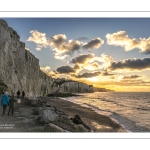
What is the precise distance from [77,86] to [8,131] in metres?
166

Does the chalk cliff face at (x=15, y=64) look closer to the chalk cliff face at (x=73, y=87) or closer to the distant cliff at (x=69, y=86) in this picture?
the distant cliff at (x=69, y=86)

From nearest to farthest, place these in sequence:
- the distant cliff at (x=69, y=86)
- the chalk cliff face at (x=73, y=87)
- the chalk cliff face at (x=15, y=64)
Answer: the chalk cliff face at (x=15, y=64) → the distant cliff at (x=69, y=86) → the chalk cliff face at (x=73, y=87)

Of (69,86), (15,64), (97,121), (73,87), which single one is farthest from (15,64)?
(73,87)

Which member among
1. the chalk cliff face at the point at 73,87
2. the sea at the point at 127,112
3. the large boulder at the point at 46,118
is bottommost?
the sea at the point at 127,112

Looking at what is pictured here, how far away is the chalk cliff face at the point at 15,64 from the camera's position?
37.8 metres

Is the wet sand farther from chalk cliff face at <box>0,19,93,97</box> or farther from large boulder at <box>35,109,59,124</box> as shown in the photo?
chalk cliff face at <box>0,19,93,97</box>

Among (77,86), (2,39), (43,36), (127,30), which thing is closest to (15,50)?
(2,39)

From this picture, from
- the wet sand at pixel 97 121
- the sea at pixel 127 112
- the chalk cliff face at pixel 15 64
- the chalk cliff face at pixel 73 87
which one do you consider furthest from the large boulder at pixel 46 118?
the chalk cliff face at pixel 73 87

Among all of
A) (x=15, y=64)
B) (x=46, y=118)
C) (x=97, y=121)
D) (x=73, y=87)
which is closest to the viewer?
(x=46, y=118)

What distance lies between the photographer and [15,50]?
46562mm

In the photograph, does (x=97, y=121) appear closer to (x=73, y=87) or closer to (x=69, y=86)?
(x=69, y=86)

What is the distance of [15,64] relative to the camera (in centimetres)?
4650
